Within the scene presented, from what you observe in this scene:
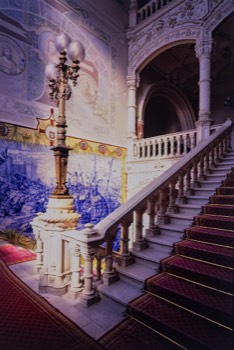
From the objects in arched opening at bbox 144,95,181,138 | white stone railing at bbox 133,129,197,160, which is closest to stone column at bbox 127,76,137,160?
white stone railing at bbox 133,129,197,160

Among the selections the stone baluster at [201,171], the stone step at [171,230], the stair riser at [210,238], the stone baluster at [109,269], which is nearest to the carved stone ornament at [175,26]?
the stone baluster at [201,171]

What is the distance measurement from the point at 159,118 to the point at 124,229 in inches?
436

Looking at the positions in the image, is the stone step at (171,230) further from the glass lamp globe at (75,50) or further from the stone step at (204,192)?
the glass lamp globe at (75,50)

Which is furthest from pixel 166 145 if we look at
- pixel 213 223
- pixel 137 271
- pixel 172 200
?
pixel 137 271

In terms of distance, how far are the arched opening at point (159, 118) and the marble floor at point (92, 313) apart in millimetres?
10594

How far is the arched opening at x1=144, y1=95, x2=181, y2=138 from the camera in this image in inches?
492

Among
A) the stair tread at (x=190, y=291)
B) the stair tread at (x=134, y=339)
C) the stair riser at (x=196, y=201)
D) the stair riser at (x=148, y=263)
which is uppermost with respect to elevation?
the stair riser at (x=196, y=201)

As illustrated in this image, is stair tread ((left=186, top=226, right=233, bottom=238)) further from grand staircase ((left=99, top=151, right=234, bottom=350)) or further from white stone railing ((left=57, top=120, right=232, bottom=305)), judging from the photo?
white stone railing ((left=57, top=120, right=232, bottom=305))

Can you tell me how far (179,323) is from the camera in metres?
2.09

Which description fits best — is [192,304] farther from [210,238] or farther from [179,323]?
[210,238]

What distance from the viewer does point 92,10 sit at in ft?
25.9

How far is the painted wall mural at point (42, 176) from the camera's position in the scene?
5582mm

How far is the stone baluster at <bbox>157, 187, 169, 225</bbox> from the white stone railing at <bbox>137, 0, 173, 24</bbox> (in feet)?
25.6

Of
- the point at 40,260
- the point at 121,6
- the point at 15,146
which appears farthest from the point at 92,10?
the point at 40,260
